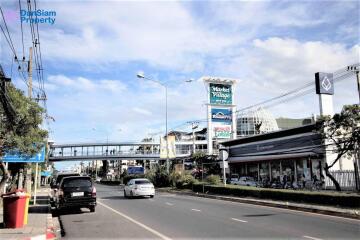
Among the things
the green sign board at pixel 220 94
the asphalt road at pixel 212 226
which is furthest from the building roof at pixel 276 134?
the asphalt road at pixel 212 226

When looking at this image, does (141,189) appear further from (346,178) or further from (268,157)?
(268,157)

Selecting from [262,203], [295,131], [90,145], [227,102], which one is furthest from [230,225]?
[90,145]

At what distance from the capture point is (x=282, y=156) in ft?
151

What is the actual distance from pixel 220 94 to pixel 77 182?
149 feet

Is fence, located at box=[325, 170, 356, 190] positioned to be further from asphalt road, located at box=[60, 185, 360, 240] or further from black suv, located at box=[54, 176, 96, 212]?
black suv, located at box=[54, 176, 96, 212]

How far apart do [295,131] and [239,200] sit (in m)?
21.1

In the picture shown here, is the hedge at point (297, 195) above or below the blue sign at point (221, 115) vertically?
below

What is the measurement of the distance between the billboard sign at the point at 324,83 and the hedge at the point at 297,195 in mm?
16574

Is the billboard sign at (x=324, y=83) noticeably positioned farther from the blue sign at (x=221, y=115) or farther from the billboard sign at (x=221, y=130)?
the billboard sign at (x=221, y=130)

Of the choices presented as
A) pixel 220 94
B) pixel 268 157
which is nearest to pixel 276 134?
pixel 268 157

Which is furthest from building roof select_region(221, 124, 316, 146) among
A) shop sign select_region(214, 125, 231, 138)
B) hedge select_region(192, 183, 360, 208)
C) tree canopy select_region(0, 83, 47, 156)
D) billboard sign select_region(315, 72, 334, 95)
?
tree canopy select_region(0, 83, 47, 156)

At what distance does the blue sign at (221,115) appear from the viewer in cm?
6188

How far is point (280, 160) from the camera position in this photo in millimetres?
47500

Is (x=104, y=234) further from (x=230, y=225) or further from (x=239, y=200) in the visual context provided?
(x=239, y=200)
